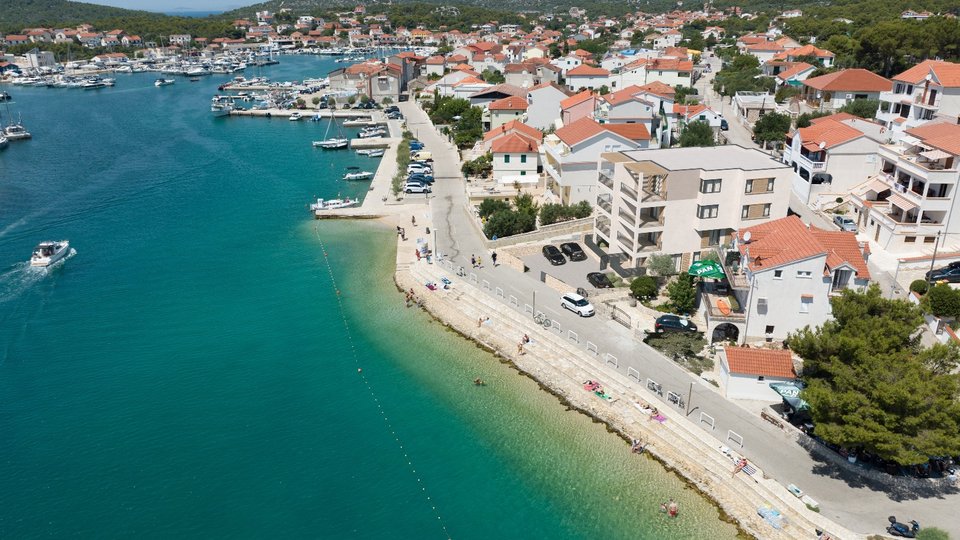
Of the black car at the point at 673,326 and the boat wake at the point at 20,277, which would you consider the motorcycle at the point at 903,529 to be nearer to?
the black car at the point at 673,326

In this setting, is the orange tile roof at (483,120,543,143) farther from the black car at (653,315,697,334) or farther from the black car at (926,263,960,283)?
the black car at (926,263,960,283)

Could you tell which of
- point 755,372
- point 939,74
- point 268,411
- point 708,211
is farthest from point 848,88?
→ point 268,411

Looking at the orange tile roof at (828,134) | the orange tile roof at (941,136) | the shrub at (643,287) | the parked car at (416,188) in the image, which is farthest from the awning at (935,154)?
the parked car at (416,188)

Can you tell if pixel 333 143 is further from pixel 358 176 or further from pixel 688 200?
pixel 688 200

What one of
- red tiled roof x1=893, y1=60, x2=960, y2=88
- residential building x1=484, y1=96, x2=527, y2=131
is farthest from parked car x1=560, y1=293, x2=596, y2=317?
residential building x1=484, y1=96, x2=527, y2=131

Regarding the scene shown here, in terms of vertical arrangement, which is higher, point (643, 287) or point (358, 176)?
point (643, 287)

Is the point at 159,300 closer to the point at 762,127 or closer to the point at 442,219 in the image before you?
the point at 442,219

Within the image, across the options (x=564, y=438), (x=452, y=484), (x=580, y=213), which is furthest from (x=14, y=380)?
(x=580, y=213)
